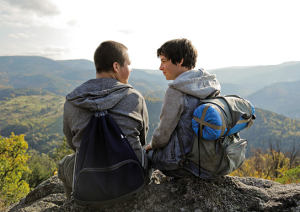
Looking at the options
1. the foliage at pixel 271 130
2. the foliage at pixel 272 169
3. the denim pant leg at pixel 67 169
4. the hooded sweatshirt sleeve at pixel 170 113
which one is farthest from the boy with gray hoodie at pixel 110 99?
the foliage at pixel 271 130

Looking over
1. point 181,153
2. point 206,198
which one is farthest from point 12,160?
point 206,198

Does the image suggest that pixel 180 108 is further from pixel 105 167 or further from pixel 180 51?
pixel 105 167

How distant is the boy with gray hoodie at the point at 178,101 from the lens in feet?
7.34

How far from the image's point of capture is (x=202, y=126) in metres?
2.04

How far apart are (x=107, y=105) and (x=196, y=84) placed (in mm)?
1085

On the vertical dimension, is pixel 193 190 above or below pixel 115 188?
below

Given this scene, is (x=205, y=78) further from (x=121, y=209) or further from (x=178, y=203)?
(x=121, y=209)

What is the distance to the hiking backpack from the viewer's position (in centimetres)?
200

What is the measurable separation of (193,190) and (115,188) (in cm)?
106

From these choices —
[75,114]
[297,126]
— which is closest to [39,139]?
[75,114]

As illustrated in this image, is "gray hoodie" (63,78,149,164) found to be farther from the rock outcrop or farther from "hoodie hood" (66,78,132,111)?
the rock outcrop

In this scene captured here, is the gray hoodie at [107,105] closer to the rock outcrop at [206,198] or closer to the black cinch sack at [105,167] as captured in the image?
the black cinch sack at [105,167]

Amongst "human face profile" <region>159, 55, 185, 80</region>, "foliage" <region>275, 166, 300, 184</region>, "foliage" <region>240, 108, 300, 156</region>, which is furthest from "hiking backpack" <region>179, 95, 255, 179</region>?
"foliage" <region>240, 108, 300, 156</region>

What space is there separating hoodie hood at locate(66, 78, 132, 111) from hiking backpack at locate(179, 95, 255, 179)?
0.93 metres
